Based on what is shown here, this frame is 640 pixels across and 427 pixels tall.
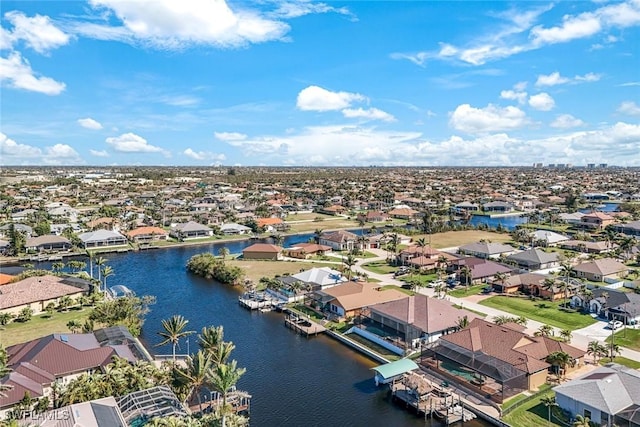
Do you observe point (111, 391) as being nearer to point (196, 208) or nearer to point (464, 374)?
point (464, 374)

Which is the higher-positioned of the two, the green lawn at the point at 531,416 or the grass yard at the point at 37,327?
the grass yard at the point at 37,327

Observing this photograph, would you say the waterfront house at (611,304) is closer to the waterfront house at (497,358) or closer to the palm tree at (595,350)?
the palm tree at (595,350)

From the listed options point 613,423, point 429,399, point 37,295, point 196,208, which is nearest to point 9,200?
point 196,208

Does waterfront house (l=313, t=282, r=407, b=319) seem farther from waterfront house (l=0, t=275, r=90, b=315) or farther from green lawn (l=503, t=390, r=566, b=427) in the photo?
waterfront house (l=0, t=275, r=90, b=315)

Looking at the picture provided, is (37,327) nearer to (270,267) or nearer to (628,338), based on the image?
(270,267)

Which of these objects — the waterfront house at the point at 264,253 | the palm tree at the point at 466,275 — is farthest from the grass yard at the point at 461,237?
the waterfront house at the point at 264,253

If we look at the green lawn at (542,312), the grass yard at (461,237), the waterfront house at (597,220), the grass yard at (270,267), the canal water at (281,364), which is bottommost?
the canal water at (281,364)

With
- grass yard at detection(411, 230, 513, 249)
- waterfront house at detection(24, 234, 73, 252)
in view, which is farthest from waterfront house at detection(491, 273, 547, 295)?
waterfront house at detection(24, 234, 73, 252)

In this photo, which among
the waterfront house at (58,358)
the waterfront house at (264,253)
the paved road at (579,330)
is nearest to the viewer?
the waterfront house at (58,358)
